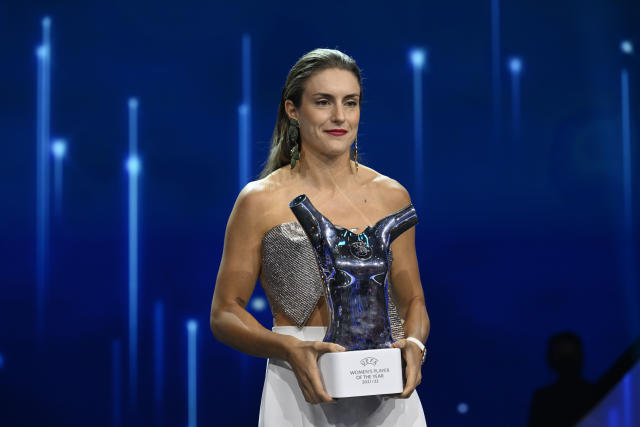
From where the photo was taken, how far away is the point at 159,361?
2.97 m

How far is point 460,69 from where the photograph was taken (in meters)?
3.16

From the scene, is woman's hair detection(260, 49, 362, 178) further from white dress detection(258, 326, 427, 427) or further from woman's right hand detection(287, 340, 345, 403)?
woman's right hand detection(287, 340, 345, 403)

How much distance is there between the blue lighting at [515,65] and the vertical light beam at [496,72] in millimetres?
52

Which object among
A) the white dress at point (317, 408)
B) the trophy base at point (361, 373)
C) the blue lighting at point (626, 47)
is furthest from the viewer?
the blue lighting at point (626, 47)

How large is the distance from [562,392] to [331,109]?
6.65 feet

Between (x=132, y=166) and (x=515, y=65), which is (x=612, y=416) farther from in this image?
(x=132, y=166)

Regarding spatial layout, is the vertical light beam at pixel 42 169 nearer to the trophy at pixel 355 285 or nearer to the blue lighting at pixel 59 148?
the blue lighting at pixel 59 148

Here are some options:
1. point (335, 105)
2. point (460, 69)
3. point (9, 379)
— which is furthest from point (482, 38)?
point (9, 379)

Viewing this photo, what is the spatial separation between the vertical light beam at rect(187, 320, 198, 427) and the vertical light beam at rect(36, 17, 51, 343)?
1.74 ft

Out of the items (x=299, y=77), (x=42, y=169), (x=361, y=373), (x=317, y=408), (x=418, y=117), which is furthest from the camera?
(x=418, y=117)

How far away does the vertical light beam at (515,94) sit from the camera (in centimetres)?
318

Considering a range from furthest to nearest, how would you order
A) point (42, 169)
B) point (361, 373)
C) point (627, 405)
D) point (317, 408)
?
point (627, 405) → point (42, 169) → point (317, 408) → point (361, 373)

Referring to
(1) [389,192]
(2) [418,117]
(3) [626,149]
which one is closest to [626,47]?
(3) [626,149]

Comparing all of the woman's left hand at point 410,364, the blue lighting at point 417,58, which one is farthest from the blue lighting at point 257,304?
the woman's left hand at point 410,364
